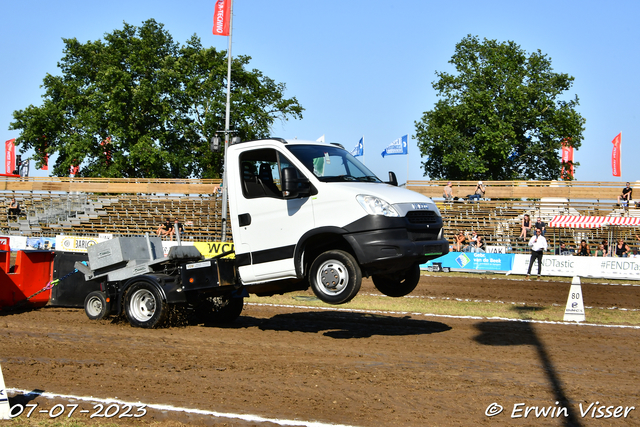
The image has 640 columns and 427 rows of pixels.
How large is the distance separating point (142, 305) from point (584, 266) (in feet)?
66.8

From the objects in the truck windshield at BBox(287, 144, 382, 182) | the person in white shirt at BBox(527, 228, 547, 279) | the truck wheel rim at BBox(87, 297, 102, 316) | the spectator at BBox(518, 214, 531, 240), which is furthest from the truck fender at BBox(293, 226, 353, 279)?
the spectator at BBox(518, 214, 531, 240)

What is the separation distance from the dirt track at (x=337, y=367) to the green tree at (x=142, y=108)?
39.8 meters

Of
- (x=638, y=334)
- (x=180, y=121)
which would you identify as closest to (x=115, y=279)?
(x=638, y=334)

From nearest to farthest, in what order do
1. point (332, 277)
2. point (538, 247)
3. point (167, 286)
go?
point (332, 277), point (167, 286), point (538, 247)

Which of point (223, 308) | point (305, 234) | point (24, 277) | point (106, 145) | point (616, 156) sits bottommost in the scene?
point (223, 308)

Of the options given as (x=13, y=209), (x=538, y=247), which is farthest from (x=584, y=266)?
(x=13, y=209)

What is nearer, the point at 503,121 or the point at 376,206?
the point at 376,206

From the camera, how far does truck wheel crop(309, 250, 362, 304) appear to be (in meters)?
7.98

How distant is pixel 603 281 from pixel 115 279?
65.5 feet

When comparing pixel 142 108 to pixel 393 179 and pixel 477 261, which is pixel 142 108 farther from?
pixel 393 179

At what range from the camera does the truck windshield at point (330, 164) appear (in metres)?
8.51

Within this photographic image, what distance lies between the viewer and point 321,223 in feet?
26.9

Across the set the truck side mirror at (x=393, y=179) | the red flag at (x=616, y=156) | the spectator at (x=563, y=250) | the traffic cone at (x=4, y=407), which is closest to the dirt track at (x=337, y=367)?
the traffic cone at (x=4, y=407)

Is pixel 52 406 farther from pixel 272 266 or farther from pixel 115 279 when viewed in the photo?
pixel 115 279
